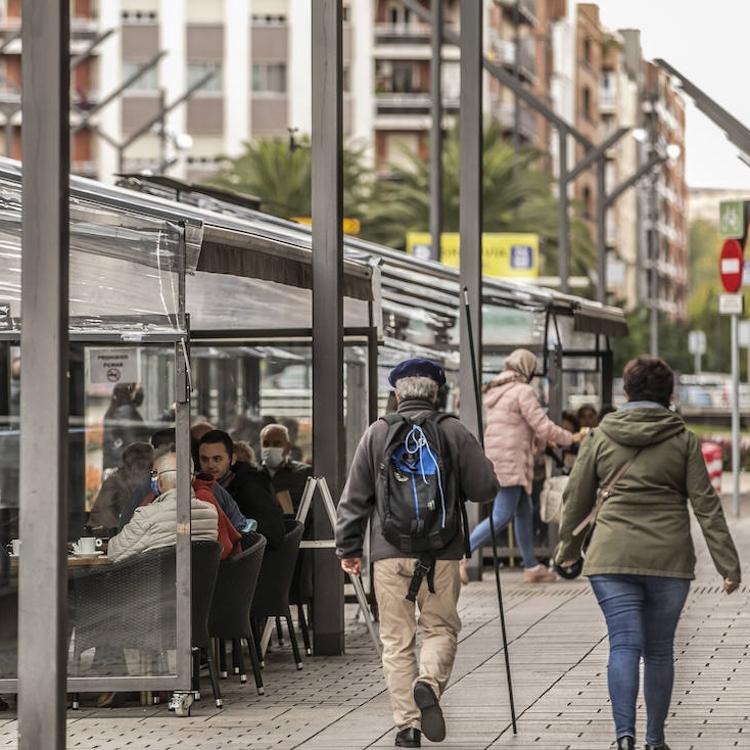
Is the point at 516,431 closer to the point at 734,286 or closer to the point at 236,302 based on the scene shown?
the point at 236,302

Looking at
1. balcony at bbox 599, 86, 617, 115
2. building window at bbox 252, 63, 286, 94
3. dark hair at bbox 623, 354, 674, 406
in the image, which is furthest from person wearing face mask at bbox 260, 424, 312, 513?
balcony at bbox 599, 86, 617, 115

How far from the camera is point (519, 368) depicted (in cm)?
1731

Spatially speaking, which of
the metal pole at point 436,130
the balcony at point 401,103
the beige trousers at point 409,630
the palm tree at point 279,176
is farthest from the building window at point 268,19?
the beige trousers at point 409,630

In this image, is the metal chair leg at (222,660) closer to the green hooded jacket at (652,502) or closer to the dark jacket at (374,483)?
the dark jacket at (374,483)

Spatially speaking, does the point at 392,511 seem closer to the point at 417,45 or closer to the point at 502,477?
the point at 502,477

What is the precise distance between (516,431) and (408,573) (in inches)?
321

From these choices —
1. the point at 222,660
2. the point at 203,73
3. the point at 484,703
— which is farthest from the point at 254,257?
the point at 203,73

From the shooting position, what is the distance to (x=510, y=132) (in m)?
97.9

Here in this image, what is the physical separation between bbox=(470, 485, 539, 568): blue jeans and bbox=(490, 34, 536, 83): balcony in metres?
78.3

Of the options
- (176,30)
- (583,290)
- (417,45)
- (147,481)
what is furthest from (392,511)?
(417,45)

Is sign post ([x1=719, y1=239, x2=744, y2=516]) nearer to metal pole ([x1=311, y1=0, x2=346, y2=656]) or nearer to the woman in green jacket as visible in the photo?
metal pole ([x1=311, y1=0, x2=346, y2=656])

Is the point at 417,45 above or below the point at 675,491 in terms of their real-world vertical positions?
above

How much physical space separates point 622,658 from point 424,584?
3.77ft

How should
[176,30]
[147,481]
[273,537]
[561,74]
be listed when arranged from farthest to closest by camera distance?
[561,74] < [176,30] < [273,537] < [147,481]
